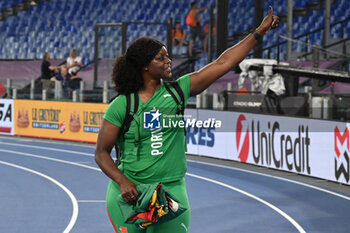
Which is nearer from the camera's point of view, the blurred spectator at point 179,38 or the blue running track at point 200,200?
the blue running track at point 200,200

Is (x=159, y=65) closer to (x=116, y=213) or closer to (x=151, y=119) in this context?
(x=151, y=119)

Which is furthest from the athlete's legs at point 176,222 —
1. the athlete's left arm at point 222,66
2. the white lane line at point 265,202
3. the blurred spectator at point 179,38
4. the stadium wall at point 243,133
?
the blurred spectator at point 179,38

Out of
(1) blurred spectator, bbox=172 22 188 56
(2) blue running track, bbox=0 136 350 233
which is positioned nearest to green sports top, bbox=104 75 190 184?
(2) blue running track, bbox=0 136 350 233

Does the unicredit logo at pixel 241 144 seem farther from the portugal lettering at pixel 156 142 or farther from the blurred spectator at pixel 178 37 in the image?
the portugal lettering at pixel 156 142

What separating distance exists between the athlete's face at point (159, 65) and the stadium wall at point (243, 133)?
6.07 m

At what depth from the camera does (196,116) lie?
1920cm

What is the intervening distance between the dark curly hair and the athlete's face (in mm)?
23

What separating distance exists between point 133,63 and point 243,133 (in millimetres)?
13355

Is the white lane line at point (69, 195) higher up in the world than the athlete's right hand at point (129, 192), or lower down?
lower down

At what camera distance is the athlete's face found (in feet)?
13.7

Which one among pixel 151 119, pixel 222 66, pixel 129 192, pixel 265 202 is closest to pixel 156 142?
pixel 151 119

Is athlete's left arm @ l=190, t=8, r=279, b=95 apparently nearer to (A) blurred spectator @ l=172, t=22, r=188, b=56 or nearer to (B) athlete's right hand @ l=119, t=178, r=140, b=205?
(B) athlete's right hand @ l=119, t=178, r=140, b=205

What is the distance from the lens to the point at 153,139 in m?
4.18

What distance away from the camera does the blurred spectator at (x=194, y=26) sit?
1046 inches
